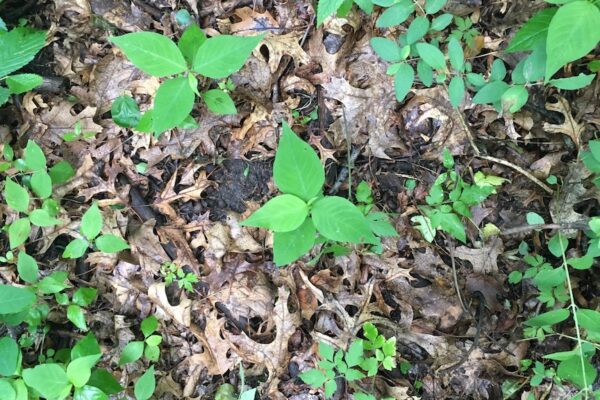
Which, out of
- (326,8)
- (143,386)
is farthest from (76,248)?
(326,8)

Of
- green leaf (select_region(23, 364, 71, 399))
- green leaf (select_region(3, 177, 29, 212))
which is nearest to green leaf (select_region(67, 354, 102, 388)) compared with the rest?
green leaf (select_region(23, 364, 71, 399))

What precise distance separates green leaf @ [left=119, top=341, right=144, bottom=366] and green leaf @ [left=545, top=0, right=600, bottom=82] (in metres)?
2.35

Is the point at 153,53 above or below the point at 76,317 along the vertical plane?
above

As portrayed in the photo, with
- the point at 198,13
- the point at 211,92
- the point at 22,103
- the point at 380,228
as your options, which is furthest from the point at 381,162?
the point at 22,103

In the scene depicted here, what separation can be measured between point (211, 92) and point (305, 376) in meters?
1.59

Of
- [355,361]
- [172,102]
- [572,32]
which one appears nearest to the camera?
[572,32]

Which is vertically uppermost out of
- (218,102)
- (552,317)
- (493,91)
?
(493,91)

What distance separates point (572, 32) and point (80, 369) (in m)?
2.40

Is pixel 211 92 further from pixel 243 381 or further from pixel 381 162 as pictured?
pixel 243 381

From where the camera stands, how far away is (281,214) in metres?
1.79

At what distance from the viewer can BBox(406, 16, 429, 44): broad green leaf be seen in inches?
81.7

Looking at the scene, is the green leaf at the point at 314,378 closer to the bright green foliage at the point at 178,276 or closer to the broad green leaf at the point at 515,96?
the bright green foliage at the point at 178,276

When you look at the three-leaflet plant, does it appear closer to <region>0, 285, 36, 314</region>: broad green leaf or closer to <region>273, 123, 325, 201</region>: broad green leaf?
<region>273, 123, 325, 201</region>: broad green leaf

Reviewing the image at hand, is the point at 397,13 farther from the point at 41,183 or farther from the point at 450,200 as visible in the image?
the point at 41,183
